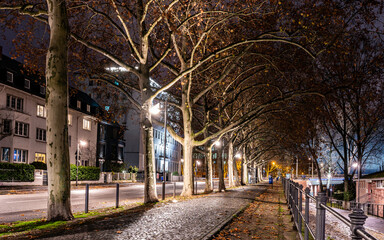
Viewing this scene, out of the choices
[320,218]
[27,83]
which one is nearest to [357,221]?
[320,218]

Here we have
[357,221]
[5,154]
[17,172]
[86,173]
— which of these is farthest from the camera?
[86,173]

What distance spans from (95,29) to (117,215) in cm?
1096

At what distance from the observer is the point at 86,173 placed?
143ft

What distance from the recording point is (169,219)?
10.8m

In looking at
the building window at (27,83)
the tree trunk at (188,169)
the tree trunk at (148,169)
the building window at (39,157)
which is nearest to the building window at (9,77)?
the building window at (27,83)

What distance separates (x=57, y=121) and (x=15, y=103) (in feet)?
98.6

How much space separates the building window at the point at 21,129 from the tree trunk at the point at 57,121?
98.8ft

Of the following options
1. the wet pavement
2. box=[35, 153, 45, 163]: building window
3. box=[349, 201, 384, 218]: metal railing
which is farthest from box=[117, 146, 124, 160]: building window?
the wet pavement

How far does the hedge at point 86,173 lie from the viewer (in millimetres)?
40938

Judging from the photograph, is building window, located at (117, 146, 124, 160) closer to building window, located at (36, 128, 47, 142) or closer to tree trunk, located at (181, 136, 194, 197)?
building window, located at (36, 128, 47, 142)

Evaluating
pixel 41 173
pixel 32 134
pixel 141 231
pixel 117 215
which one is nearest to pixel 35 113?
pixel 32 134

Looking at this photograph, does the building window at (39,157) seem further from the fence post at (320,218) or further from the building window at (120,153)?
the fence post at (320,218)

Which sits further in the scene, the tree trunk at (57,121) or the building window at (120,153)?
the building window at (120,153)

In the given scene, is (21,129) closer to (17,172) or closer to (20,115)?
(20,115)
